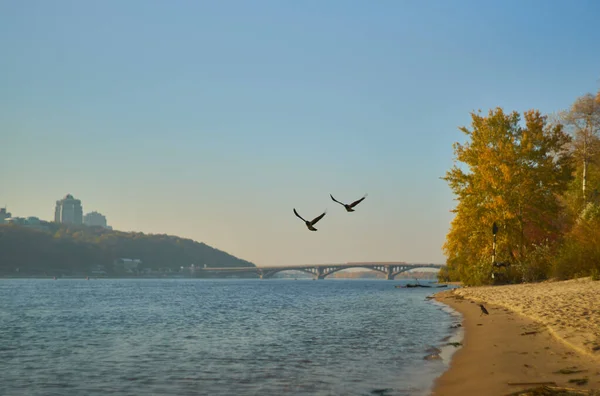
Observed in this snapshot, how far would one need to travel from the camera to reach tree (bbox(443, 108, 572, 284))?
49.4m

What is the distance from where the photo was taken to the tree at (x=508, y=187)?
49438mm

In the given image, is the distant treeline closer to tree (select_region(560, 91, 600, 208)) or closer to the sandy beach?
tree (select_region(560, 91, 600, 208))

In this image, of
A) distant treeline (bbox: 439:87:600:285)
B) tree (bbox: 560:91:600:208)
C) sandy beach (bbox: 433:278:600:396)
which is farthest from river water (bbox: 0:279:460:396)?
tree (bbox: 560:91:600:208)

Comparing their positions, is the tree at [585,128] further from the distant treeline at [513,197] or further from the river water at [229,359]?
the river water at [229,359]

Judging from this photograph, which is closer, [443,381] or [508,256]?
[443,381]

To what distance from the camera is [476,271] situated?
5266 centimetres

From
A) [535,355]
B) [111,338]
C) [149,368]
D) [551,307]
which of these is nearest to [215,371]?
[149,368]

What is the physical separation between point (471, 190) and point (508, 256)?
21.8 ft

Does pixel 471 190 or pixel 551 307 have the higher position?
pixel 471 190

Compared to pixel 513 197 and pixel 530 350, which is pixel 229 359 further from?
pixel 513 197

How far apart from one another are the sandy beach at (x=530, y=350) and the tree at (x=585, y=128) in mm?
31734

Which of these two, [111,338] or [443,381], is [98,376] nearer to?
[443,381]

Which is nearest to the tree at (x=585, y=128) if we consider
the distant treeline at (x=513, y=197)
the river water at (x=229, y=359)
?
the distant treeline at (x=513, y=197)

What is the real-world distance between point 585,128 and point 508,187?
513 inches
